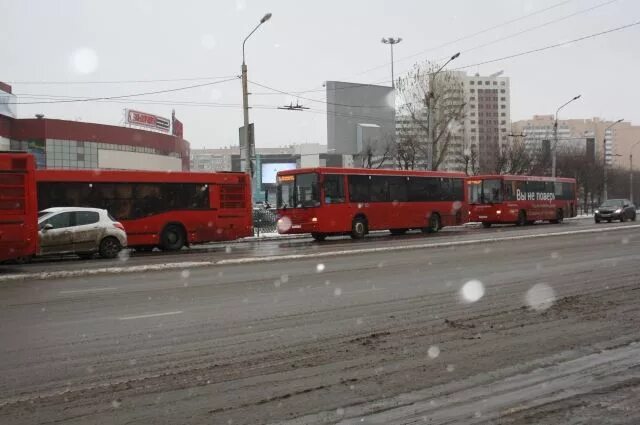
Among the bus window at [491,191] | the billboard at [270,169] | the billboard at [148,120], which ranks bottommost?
the bus window at [491,191]

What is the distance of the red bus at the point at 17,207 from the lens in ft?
50.5

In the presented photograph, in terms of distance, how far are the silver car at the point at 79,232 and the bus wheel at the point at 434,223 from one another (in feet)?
53.4

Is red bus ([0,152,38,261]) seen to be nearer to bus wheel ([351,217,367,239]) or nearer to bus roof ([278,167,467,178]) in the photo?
bus roof ([278,167,467,178])

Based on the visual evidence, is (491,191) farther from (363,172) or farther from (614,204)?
(363,172)

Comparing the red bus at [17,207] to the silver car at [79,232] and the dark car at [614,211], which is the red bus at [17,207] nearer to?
the silver car at [79,232]

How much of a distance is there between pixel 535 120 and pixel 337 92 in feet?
327

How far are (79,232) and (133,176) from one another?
389cm

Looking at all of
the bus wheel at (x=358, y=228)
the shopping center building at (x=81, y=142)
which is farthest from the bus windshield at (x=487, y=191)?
the shopping center building at (x=81, y=142)

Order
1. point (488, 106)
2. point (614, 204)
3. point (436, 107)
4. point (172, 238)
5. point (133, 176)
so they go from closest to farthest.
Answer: point (133, 176)
point (172, 238)
point (614, 204)
point (436, 107)
point (488, 106)

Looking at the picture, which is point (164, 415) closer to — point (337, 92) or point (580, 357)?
point (580, 357)

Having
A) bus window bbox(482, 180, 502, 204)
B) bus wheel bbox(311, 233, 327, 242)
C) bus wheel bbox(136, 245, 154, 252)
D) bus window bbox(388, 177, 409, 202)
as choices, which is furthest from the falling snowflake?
bus window bbox(482, 180, 502, 204)

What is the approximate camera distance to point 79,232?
61.4 feet

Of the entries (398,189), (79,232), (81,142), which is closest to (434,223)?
(398,189)

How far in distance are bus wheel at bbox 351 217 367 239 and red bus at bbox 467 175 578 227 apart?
34.3 ft
